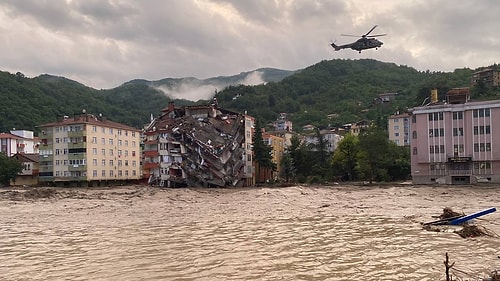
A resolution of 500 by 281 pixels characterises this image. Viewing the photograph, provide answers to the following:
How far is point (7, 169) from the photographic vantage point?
273 feet

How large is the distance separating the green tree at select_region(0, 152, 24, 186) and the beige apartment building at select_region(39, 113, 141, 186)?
5506mm

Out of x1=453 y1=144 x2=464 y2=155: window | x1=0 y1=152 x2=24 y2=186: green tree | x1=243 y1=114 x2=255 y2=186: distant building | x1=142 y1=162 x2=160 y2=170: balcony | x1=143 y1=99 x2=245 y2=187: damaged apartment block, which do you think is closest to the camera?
x1=453 y1=144 x2=464 y2=155: window

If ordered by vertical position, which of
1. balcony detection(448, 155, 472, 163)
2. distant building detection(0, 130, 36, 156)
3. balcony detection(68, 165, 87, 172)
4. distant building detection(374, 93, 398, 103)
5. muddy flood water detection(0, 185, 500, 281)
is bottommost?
muddy flood water detection(0, 185, 500, 281)

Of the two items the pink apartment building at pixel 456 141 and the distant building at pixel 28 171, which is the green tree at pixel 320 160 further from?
the distant building at pixel 28 171

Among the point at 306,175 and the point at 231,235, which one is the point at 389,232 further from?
the point at 306,175

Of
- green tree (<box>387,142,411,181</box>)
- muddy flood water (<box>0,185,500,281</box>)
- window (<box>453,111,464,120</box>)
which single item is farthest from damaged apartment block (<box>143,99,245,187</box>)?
muddy flood water (<box>0,185,500,281</box>)

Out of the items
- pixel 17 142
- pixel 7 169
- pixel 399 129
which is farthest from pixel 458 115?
pixel 17 142

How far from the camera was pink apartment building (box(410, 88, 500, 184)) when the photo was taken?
6638 cm

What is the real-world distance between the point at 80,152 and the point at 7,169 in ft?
41.4

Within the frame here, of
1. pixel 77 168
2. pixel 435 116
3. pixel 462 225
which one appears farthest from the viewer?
pixel 77 168

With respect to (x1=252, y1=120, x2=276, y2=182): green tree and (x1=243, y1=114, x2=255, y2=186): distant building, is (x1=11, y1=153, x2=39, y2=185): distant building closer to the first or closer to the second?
(x1=243, y1=114, x2=255, y2=186): distant building

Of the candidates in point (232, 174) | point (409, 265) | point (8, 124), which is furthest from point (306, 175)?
point (8, 124)

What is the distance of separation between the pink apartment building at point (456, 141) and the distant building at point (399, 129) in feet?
178

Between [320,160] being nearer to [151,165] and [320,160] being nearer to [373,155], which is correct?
[373,155]
